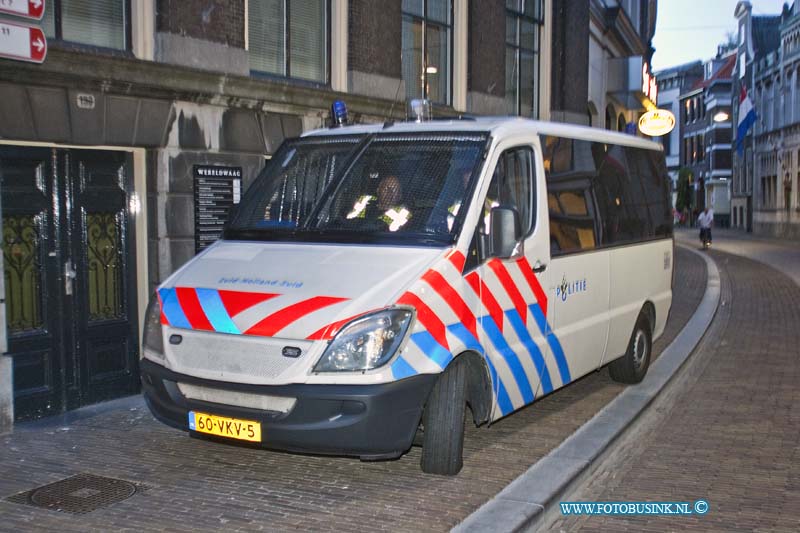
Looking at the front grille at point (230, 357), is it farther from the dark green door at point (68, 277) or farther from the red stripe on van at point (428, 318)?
the dark green door at point (68, 277)

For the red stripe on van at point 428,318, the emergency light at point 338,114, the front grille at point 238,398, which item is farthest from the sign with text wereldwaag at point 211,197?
the red stripe on van at point 428,318

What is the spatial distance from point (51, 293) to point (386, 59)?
21.3 ft

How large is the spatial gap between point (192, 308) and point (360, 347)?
50.7 inches

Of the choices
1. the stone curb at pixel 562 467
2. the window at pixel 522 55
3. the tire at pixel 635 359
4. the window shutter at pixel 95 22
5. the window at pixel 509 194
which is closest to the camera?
the stone curb at pixel 562 467

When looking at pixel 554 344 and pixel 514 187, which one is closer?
pixel 514 187

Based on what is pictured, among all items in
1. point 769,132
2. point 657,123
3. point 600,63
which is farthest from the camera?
point 769,132

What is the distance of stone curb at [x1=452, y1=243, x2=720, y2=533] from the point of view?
5.27 m

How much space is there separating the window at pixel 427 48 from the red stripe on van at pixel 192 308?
8212 mm

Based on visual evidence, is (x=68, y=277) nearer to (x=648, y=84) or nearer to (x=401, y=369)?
(x=401, y=369)

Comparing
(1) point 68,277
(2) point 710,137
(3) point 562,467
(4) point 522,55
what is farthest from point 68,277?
(2) point 710,137

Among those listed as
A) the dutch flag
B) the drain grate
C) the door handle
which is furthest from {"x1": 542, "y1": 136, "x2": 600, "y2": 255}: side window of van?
the dutch flag

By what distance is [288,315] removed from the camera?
552 cm

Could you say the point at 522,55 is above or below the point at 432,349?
above

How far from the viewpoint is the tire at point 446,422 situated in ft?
19.0
